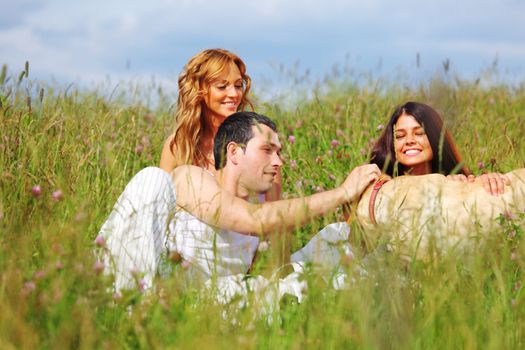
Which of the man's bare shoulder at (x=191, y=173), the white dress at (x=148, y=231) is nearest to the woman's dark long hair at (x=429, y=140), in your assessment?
the man's bare shoulder at (x=191, y=173)

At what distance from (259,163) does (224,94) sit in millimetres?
1392

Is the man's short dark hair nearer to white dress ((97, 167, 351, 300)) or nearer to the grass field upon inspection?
white dress ((97, 167, 351, 300))

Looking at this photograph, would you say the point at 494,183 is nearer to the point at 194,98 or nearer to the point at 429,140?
the point at 429,140

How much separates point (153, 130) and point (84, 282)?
4.48m

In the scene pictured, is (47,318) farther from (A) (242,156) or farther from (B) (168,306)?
(A) (242,156)

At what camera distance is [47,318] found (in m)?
2.72

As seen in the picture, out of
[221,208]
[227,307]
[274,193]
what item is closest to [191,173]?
[221,208]

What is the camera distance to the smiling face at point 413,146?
15.9ft

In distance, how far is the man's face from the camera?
13.7ft

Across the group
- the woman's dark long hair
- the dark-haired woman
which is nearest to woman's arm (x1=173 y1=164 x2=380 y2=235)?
the dark-haired woman

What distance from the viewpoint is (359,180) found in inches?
150

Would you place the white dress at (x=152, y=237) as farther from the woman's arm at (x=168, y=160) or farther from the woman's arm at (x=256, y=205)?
the woman's arm at (x=168, y=160)

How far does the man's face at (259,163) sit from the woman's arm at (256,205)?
0.65ft

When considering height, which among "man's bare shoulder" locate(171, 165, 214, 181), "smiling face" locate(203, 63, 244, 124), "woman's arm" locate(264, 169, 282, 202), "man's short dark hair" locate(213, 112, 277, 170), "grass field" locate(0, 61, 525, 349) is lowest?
"grass field" locate(0, 61, 525, 349)
